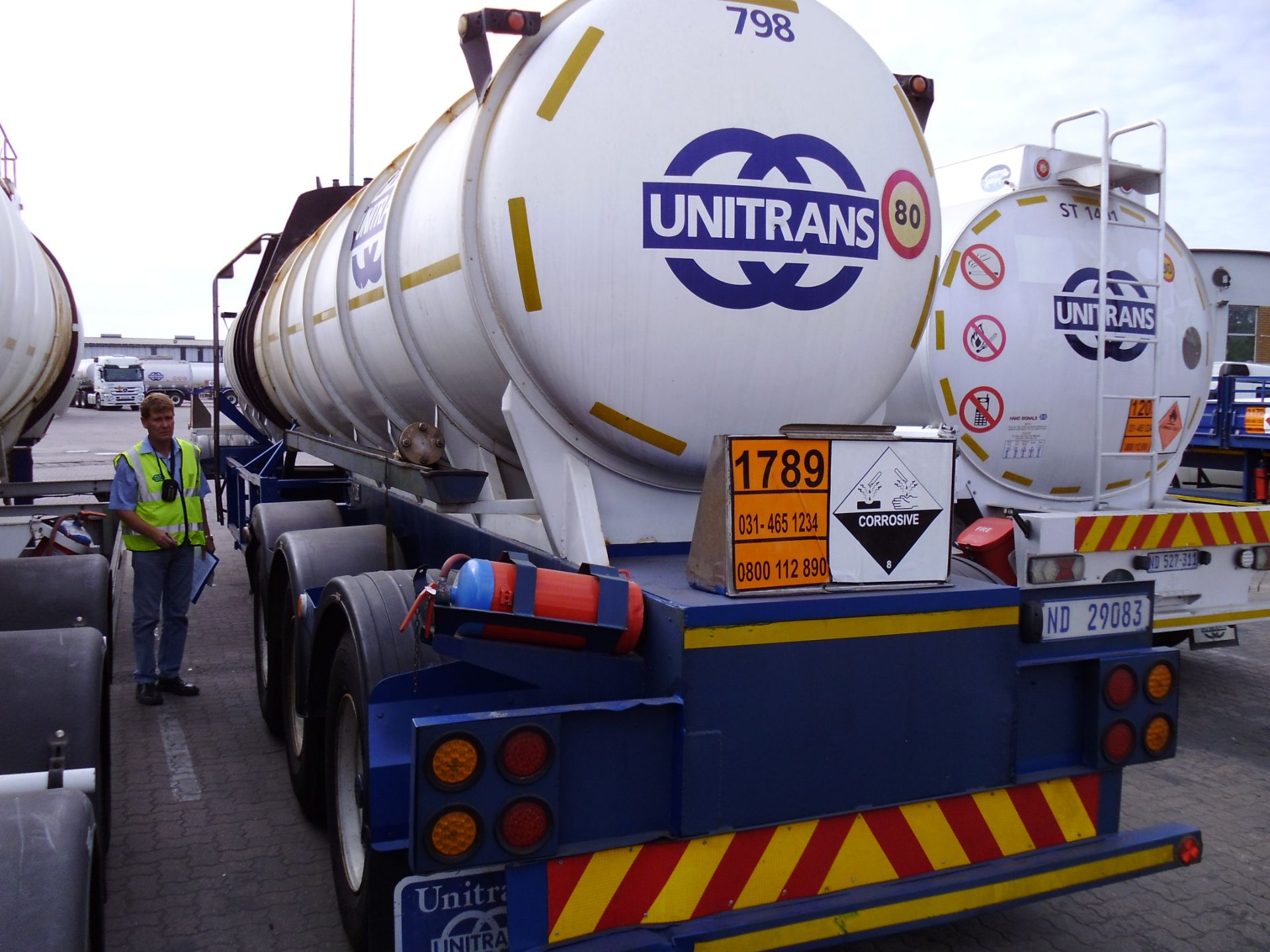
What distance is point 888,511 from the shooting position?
2889 mm

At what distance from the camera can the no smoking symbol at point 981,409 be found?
566 centimetres

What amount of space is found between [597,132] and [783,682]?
164 cm

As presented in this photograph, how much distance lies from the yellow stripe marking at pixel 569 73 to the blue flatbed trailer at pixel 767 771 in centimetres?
139

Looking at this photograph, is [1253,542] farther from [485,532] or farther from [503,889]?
[503,889]

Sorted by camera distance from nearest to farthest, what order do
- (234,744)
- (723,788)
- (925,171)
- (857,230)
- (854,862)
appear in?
1. (723,788)
2. (854,862)
3. (857,230)
4. (925,171)
5. (234,744)

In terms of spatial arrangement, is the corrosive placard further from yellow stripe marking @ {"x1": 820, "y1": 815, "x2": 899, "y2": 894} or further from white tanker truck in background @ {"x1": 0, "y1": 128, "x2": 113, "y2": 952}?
white tanker truck in background @ {"x1": 0, "y1": 128, "x2": 113, "y2": 952}

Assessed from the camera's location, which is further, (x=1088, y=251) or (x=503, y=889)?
(x=1088, y=251)

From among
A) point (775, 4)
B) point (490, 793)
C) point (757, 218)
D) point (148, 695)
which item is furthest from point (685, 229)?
point (148, 695)

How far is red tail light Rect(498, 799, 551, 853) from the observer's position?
2471mm

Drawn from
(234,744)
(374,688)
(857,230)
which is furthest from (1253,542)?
(234,744)

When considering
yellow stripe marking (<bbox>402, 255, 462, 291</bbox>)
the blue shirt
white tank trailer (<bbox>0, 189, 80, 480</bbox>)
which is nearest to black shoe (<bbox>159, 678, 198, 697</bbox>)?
the blue shirt

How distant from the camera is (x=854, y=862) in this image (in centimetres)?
283

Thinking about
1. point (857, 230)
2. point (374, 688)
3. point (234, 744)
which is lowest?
point (234, 744)

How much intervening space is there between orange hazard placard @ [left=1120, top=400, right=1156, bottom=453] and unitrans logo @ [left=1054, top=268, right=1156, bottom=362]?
10.7 inches
